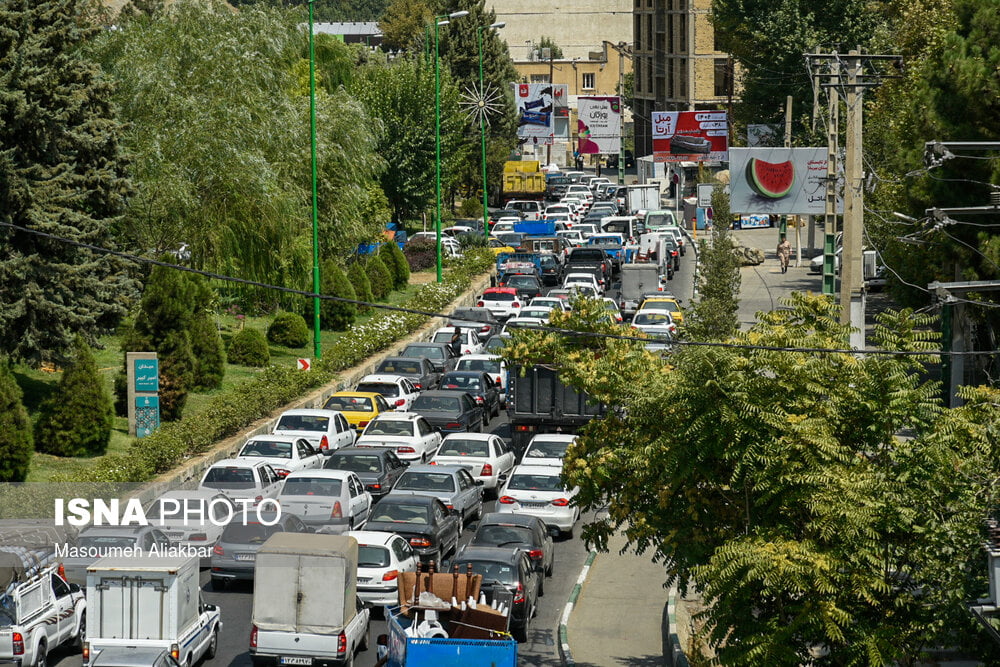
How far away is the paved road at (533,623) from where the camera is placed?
1764 centimetres

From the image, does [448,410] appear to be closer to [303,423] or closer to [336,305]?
[303,423]

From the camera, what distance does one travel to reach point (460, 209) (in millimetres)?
85125

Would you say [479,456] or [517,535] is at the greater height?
[479,456]

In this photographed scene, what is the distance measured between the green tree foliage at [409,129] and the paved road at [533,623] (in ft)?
140

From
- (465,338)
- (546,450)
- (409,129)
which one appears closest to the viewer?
(546,450)

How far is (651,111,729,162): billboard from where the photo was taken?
3292 inches

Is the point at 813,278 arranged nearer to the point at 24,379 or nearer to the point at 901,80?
the point at 901,80

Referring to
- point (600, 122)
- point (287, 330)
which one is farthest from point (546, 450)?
point (600, 122)

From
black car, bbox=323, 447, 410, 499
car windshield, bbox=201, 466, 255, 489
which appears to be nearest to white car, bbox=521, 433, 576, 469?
black car, bbox=323, 447, 410, 499

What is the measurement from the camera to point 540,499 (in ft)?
78.7

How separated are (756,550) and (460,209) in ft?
239

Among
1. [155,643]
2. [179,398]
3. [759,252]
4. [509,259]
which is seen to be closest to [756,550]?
[155,643]

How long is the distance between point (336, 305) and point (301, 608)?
2771cm

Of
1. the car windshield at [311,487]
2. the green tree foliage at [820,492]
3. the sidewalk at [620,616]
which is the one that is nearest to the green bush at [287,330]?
the car windshield at [311,487]
